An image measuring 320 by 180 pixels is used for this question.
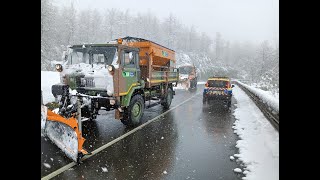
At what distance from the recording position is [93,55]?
320 inches

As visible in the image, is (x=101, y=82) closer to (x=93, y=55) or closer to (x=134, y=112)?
(x=93, y=55)

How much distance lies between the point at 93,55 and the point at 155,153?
4.04 m

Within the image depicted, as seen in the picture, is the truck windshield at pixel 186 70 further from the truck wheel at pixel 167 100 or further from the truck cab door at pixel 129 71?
the truck cab door at pixel 129 71

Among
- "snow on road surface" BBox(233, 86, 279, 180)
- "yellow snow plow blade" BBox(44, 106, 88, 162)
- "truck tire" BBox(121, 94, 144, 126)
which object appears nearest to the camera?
"snow on road surface" BBox(233, 86, 279, 180)

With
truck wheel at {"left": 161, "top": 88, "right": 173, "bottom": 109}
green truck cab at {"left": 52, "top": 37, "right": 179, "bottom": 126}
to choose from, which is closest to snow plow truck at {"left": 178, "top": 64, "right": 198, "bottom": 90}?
truck wheel at {"left": 161, "top": 88, "right": 173, "bottom": 109}

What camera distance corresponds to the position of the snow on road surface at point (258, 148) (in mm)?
4898

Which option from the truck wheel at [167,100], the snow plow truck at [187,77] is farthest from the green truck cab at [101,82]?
the snow plow truck at [187,77]

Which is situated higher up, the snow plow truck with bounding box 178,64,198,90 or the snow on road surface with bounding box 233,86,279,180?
the snow plow truck with bounding box 178,64,198,90

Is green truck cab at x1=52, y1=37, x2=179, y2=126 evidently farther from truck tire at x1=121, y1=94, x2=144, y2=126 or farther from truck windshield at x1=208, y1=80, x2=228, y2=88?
truck windshield at x1=208, y1=80, x2=228, y2=88

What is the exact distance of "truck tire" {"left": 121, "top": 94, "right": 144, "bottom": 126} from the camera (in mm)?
8453

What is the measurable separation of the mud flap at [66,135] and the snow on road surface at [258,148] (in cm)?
346

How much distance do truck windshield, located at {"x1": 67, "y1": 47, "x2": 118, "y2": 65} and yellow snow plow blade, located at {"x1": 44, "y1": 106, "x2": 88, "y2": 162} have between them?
286cm

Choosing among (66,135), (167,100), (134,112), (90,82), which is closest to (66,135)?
(66,135)
